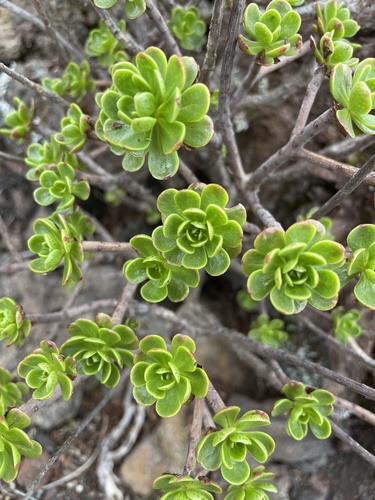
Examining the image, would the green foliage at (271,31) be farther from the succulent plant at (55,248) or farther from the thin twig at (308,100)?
the succulent plant at (55,248)

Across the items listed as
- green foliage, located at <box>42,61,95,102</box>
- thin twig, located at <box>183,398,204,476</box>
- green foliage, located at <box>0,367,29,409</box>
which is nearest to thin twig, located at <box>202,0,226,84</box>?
green foliage, located at <box>42,61,95,102</box>

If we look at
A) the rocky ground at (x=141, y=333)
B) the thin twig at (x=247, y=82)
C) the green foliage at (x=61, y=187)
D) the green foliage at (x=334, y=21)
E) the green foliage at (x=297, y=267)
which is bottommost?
the rocky ground at (x=141, y=333)

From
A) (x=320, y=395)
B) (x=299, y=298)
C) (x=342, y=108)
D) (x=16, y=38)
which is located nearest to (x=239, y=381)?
(x=320, y=395)

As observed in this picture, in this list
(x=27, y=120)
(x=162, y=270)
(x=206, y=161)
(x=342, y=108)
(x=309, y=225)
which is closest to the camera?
(x=309, y=225)

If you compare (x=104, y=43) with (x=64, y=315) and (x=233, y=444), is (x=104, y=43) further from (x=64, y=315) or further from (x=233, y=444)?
(x=233, y=444)

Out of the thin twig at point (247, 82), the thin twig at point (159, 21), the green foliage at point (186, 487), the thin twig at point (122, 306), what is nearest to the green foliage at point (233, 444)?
the green foliage at point (186, 487)

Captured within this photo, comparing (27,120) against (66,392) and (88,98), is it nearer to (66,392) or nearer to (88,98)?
(88,98)
